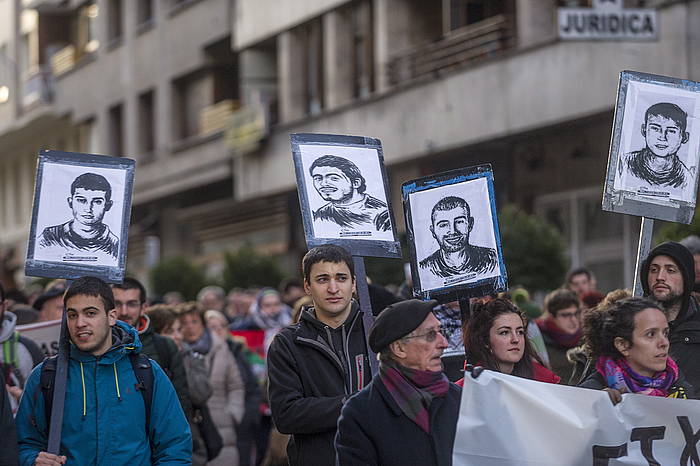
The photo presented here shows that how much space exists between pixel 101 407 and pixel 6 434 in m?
0.45

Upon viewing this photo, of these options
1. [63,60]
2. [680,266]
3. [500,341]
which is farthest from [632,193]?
[63,60]

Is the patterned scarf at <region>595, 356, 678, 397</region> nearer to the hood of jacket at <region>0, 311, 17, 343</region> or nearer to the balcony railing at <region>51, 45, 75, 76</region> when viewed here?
the hood of jacket at <region>0, 311, 17, 343</region>

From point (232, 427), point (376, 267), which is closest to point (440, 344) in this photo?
point (232, 427)

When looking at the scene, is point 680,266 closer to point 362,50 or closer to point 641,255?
point 641,255

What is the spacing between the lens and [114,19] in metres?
42.4

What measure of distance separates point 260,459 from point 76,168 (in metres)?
7.44

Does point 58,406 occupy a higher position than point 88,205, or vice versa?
point 88,205

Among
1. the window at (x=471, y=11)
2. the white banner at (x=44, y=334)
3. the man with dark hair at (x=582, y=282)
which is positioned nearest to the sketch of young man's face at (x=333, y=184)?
the white banner at (x=44, y=334)

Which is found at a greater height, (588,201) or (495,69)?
(495,69)

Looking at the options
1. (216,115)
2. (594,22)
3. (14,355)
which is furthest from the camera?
(216,115)

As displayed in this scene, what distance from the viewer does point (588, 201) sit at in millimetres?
24156

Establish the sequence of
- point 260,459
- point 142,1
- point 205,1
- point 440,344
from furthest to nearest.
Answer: point 142,1, point 205,1, point 260,459, point 440,344

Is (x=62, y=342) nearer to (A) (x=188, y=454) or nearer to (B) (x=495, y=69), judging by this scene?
(A) (x=188, y=454)

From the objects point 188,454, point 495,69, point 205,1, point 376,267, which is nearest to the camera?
point 188,454
